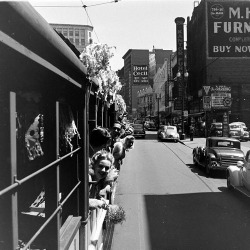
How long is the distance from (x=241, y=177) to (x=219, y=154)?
3486mm

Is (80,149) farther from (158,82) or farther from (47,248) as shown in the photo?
(158,82)

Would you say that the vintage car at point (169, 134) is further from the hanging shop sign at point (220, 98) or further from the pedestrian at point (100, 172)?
the pedestrian at point (100, 172)

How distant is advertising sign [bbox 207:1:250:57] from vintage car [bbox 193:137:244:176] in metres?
32.4

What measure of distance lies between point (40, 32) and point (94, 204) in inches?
112

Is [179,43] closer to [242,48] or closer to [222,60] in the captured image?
[222,60]

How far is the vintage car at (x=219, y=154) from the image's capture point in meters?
13.2

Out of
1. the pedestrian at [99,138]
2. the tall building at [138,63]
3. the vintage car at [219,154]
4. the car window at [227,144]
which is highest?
the tall building at [138,63]

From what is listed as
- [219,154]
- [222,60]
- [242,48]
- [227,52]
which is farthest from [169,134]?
[219,154]

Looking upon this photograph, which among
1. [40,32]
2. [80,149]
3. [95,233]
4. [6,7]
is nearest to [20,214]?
[80,149]

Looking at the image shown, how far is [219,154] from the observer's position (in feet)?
43.9

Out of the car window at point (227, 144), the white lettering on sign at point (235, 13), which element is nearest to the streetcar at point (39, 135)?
the car window at point (227, 144)

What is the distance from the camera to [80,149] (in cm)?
389

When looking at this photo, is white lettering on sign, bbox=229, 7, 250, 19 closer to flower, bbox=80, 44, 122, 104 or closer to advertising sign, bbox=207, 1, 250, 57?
advertising sign, bbox=207, 1, 250, 57

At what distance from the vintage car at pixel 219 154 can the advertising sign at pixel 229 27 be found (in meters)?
32.4
